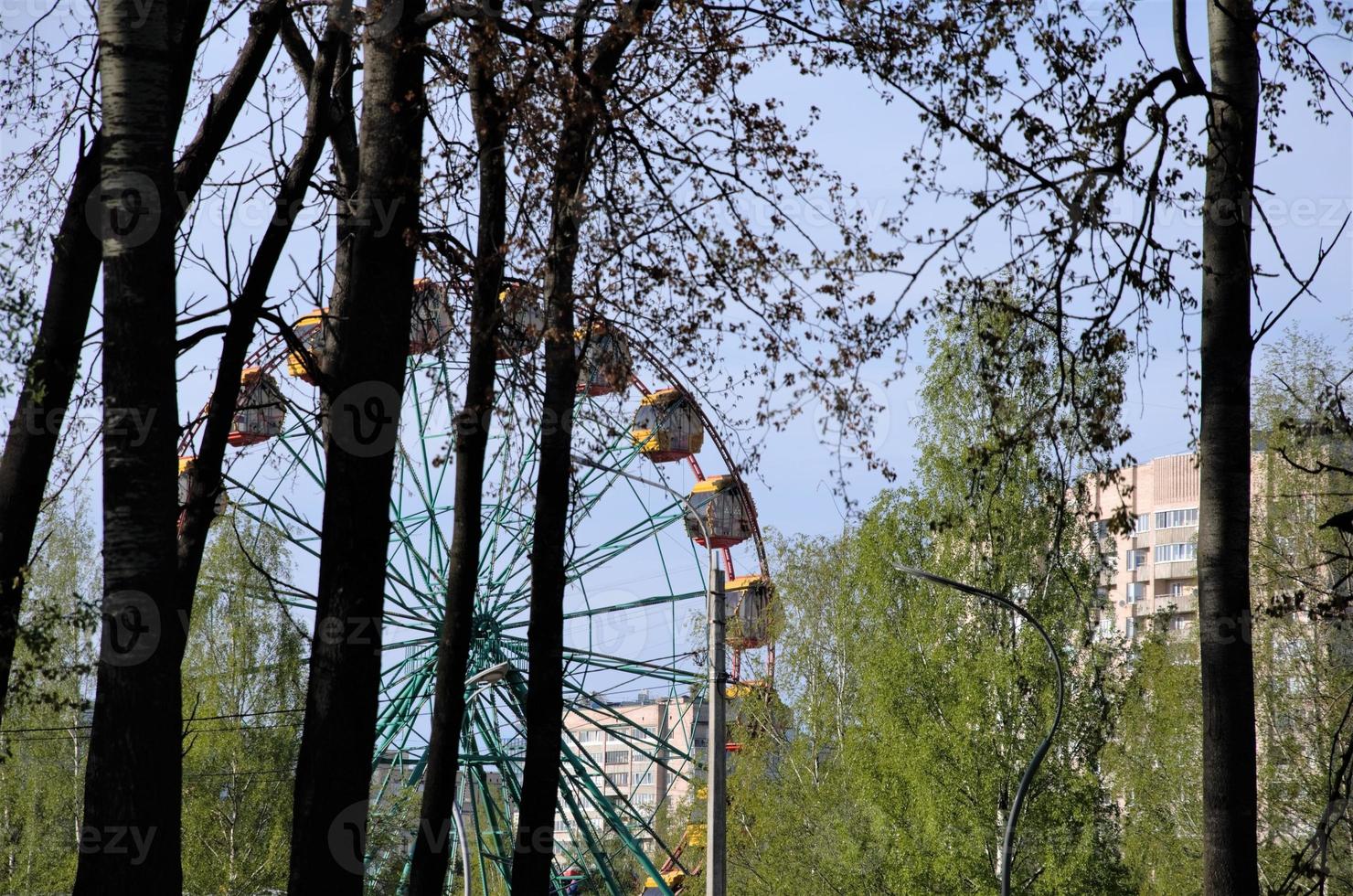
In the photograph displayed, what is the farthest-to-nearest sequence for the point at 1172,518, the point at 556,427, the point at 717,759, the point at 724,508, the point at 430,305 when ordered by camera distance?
the point at 1172,518 → the point at 724,508 → the point at 717,759 → the point at 430,305 → the point at 556,427

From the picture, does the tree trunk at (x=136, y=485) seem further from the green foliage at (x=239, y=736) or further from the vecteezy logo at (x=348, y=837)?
the green foliage at (x=239, y=736)

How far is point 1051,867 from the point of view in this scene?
22.5 metres

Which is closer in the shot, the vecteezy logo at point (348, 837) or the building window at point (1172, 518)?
the vecteezy logo at point (348, 837)

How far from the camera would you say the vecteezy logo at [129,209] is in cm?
638

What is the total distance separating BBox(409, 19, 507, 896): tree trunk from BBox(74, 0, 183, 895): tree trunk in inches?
110

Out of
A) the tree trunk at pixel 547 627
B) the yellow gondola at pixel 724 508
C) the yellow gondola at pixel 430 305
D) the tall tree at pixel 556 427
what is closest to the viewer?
the tall tree at pixel 556 427

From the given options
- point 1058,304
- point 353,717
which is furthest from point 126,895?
point 1058,304

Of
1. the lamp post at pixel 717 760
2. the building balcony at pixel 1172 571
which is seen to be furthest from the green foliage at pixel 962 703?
the building balcony at pixel 1172 571

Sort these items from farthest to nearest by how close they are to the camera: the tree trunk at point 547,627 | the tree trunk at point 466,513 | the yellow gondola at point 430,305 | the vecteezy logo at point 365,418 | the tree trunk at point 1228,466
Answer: the yellow gondola at point 430,305, the tree trunk at point 547,627, the tree trunk at point 466,513, the vecteezy logo at point 365,418, the tree trunk at point 1228,466

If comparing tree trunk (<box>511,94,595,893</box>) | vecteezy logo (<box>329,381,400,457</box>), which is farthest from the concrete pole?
vecteezy logo (<box>329,381,400,457</box>)

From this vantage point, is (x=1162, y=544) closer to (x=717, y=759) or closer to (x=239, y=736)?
(x=239, y=736)

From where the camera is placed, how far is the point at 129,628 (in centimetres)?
612

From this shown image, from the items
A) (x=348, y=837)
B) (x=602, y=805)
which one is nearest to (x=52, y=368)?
(x=348, y=837)

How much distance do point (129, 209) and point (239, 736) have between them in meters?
28.0
